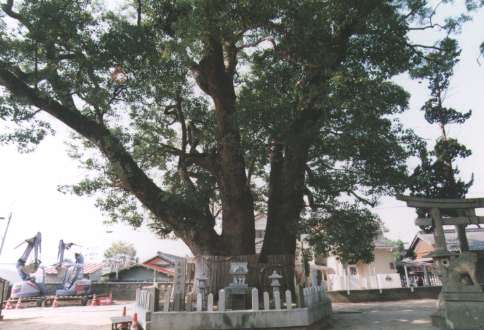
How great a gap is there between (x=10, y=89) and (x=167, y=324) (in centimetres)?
767

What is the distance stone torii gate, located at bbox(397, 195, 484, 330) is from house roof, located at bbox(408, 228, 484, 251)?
44.7 ft

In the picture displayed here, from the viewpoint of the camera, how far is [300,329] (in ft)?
23.0

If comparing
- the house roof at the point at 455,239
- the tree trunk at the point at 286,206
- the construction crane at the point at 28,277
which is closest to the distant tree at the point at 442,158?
the house roof at the point at 455,239

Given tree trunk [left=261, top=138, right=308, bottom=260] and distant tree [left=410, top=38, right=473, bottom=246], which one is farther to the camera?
distant tree [left=410, top=38, right=473, bottom=246]

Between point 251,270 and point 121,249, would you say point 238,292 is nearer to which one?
point 251,270

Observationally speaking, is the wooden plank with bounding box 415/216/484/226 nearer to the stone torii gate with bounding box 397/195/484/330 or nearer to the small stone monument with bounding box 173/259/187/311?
the stone torii gate with bounding box 397/195/484/330

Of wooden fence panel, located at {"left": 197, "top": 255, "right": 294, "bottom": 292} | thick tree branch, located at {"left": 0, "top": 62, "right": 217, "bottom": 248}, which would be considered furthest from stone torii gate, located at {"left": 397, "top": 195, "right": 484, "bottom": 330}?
thick tree branch, located at {"left": 0, "top": 62, "right": 217, "bottom": 248}

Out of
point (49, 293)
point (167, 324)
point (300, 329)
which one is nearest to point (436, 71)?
point (300, 329)

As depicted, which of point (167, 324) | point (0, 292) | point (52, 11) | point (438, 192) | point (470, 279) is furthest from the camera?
point (438, 192)

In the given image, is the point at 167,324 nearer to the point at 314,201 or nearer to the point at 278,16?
the point at 314,201

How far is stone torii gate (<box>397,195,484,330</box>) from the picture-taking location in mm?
7375

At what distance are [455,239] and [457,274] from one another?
694 inches

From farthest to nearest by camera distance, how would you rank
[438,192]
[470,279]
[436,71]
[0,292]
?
Answer: [438,192] → [0,292] → [436,71] → [470,279]

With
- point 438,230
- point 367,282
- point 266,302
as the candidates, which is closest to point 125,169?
point 266,302
